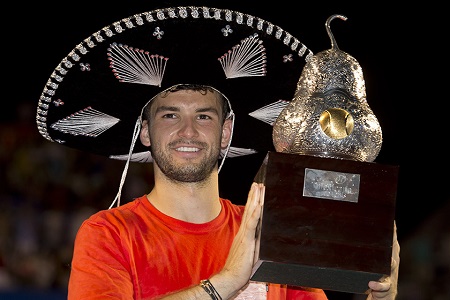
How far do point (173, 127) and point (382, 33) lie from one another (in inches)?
115

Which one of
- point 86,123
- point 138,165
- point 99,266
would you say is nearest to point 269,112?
point 86,123

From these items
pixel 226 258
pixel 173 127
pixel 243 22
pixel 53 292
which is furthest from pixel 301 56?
pixel 53 292

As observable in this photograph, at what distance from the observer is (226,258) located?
11.1ft

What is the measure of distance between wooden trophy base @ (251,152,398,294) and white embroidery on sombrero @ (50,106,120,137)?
0.87 metres

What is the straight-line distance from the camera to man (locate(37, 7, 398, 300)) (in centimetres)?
321

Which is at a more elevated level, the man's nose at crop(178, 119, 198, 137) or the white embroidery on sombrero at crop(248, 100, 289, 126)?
the white embroidery on sombrero at crop(248, 100, 289, 126)

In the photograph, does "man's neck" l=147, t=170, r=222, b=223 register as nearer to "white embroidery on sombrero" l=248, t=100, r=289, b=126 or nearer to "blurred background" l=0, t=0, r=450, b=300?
"white embroidery on sombrero" l=248, t=100, r=289, b=126

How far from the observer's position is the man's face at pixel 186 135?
3418mm

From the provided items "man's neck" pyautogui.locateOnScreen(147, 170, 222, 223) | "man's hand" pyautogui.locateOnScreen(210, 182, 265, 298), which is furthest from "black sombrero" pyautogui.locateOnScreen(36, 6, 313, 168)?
"man's hand" pyautogui.locateOnScreen(210, 182, 265, 298)

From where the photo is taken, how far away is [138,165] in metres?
6.72

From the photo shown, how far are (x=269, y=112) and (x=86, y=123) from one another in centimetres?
65

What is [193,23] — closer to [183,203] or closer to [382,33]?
[183,203]

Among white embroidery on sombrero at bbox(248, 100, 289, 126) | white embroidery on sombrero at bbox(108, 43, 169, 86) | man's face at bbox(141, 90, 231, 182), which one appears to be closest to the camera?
white embroidery on sombrero at bbox(108, 43, 169, 86)

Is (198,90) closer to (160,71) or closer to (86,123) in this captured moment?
(160,71)
